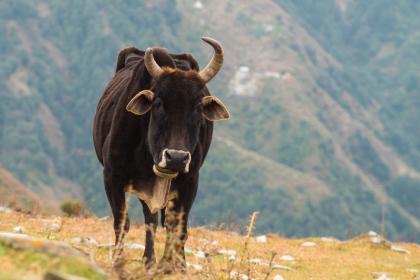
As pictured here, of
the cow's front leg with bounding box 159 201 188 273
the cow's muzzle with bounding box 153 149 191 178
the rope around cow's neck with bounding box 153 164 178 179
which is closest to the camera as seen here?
the cow's front leg with bounding box 159 201 188 273

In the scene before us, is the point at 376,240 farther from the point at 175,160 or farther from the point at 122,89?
the point at 175,160

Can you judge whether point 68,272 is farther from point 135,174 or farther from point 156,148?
point 135,174

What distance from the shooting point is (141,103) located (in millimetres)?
10969

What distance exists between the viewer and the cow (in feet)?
34.6

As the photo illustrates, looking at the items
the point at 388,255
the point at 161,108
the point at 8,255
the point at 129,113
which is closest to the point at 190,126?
the point at 161,108

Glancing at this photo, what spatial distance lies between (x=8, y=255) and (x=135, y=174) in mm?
5103

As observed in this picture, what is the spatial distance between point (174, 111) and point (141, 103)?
542 millimetres

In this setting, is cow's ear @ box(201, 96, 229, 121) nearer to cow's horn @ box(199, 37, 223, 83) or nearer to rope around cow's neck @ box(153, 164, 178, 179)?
cow's horn @ box(199, 37, 223, 83)

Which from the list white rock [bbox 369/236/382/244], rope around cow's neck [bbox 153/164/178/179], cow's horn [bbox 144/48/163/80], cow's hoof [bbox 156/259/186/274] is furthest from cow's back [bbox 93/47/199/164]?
white rock [bbox 369/236/382/244]

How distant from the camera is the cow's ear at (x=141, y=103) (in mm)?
10859

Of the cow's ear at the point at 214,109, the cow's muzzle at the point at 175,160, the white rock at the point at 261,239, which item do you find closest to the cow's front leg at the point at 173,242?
the cow's muzzle at the point at 175,160

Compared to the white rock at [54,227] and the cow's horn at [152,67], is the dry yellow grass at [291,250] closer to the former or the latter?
the white rock at [54,227]

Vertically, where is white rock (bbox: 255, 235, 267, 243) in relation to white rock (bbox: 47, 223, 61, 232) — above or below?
above

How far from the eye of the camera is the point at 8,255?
6.36 metres
